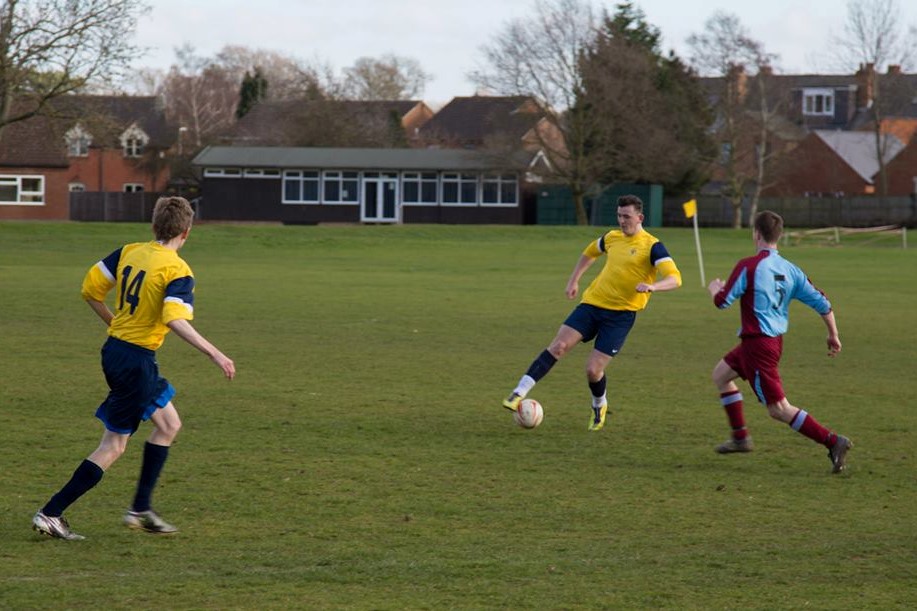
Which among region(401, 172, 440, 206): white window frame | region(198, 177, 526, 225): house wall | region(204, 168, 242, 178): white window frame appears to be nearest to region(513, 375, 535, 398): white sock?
region(198, 177, 526, 225): house wall

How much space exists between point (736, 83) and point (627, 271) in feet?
199

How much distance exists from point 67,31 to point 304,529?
41.5m

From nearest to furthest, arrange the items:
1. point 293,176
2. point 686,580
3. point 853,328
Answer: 1. point 686,580
2. point 853,328
3. point 293,176

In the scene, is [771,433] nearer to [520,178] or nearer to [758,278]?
[758,278]

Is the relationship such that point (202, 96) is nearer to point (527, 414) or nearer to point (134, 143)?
point (134, 143)

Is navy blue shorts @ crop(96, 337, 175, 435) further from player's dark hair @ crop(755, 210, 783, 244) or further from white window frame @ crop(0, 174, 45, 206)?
white window frame @ crop(0, 174, 45, 206)

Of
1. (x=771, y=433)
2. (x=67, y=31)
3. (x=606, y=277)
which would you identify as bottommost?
(x=771, y=433)

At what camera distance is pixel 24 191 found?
218 ft

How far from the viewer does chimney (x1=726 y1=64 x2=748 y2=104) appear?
225ft

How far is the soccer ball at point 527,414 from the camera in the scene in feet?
34.6

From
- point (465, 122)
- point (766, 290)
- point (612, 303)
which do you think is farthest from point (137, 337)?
point (465, 122)

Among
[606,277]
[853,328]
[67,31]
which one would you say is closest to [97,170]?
[67,31]

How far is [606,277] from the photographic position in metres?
11.0

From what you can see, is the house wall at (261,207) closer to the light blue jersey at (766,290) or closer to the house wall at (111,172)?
the house wall at (111,172)
